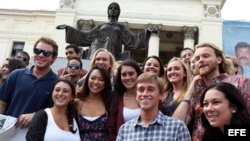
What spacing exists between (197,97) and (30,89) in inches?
74.1

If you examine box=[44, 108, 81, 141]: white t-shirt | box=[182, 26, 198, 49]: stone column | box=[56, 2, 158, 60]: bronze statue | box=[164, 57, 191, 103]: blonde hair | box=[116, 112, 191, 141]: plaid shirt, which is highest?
box=[182, 26, 198, 49]: stone column

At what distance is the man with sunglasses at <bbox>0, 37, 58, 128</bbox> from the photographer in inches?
140

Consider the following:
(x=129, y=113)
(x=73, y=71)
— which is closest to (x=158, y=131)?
(x=129, y=113)

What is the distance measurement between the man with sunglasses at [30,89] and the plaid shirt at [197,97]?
1649 mm

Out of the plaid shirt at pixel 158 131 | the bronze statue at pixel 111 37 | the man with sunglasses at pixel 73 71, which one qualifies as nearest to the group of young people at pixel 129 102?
the plaid shirt at pixel 158 131

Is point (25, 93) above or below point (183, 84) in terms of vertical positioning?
below

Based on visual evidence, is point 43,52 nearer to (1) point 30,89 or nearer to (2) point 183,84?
(1) point 30,89

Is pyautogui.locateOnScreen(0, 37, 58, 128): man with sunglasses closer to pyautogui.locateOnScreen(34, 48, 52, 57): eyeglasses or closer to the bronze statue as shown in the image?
pyautogui.locateOnScreen(34, 48, 52, 57): eyeglasses

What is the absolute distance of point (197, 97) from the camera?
3.33 m

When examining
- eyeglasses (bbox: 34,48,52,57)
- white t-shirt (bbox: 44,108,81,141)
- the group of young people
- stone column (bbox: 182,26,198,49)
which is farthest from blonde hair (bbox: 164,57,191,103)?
stone column (bbox: 182,26,198,49)

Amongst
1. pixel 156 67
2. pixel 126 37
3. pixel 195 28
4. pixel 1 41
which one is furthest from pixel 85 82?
pixel 1 41

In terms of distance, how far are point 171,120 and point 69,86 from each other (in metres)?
1.23

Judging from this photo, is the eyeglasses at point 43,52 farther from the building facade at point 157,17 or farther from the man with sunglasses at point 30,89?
the building facade at point 157,17

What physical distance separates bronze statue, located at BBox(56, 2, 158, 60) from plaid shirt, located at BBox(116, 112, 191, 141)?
4.96m
